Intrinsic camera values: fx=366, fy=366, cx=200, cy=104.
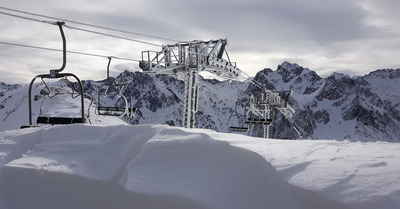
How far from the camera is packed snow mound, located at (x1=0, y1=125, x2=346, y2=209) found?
391cm

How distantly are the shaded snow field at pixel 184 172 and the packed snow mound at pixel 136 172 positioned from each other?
1 centimetres

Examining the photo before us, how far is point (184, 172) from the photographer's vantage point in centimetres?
434

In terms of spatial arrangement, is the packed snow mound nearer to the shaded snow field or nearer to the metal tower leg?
the shaded snow field

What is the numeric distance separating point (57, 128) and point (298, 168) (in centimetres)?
431

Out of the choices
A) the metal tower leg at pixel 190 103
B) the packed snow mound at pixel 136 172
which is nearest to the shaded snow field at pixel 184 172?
the packed snow mound at pixel 136 172

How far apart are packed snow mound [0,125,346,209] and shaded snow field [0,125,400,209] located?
1cm

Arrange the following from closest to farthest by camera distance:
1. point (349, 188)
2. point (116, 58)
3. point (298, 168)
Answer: point (349, 188)
point (298, 168)
point (116, 58)

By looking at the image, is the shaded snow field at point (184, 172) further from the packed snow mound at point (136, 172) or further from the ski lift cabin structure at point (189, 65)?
the ski lift cabin structure at point (189, 65)

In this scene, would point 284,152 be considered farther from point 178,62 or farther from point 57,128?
point 178,62

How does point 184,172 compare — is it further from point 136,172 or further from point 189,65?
point 189,65

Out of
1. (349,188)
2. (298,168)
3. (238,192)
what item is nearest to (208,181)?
(238,192)

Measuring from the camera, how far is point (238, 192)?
13.0ft

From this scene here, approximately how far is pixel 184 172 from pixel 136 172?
2.01 ft

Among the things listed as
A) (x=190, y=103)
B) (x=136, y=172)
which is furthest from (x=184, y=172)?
(x=190, y=103)
